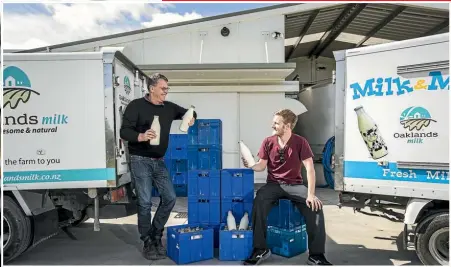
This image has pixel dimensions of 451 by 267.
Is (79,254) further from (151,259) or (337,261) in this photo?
(337,261)

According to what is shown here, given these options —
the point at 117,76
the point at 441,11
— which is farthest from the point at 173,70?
the point at 441,11

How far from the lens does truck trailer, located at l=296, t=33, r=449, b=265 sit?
160 inches

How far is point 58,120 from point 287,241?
9.95ft

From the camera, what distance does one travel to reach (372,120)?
4461 millimetres

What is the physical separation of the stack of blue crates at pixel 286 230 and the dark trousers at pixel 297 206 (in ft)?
0.60

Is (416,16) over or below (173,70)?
over

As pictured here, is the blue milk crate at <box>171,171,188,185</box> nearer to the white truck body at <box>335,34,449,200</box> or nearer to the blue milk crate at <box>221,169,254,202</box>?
Result: the blue milk crate at <box>221,169,254,202</box>

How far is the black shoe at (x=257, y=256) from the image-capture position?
14.4ft

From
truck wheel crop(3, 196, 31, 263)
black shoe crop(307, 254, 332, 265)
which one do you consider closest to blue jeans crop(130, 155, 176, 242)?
truck wheel crop(3, 196, 31, 263)

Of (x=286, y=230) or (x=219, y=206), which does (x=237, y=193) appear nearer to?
(x=219, y=206)

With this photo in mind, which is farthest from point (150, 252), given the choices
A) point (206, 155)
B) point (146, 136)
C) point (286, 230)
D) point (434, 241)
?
point (206, 155)

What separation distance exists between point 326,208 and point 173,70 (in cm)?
458

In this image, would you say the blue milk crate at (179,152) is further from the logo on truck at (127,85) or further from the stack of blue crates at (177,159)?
the logo on truck at (127,85)

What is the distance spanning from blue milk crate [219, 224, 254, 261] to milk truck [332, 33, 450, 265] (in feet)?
4.32
